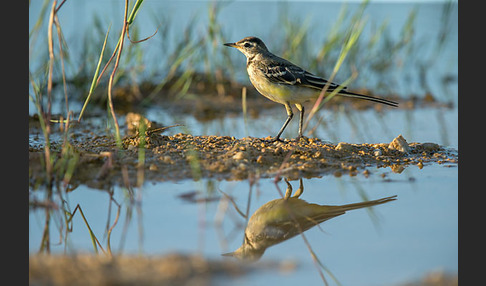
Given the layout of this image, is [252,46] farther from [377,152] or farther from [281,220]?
[281,220]

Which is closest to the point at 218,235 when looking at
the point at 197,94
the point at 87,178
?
the point at 87,178

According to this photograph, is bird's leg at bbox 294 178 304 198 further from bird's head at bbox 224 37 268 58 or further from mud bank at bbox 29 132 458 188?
bird's head at bbox 224 37 268 58

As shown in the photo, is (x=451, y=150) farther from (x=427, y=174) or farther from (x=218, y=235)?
(x=218, y=235)

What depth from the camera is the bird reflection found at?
3812 millimetres

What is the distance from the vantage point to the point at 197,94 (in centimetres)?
1011

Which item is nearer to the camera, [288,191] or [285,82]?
[288,191]

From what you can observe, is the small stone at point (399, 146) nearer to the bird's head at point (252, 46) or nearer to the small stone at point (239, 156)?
the small stone at point (239, 156)

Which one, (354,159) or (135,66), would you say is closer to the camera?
(354,159)

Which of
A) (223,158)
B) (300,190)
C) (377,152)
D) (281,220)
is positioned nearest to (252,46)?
(223,158)

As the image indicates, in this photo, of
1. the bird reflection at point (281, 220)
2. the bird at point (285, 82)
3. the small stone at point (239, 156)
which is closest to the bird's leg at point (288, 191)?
the bird reflection at point (281, 220)

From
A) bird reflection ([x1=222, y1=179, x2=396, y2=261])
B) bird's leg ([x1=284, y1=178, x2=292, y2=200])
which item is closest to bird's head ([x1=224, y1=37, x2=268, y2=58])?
bird's leg ([x1=284, y1=178, x2=292, y2=200])

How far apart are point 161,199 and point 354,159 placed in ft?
7.69

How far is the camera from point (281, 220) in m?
4.39

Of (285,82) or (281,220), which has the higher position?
(285,82)
